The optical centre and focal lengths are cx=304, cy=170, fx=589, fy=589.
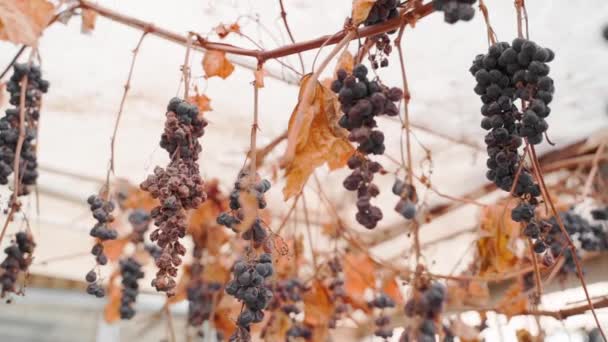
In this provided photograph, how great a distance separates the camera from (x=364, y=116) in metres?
0.69

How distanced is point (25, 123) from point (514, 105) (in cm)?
87

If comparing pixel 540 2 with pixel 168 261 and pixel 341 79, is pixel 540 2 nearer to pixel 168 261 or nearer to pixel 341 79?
pixel 341 79

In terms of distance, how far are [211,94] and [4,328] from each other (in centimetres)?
173

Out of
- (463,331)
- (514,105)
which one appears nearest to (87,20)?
(514,105)

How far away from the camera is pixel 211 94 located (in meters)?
2.00

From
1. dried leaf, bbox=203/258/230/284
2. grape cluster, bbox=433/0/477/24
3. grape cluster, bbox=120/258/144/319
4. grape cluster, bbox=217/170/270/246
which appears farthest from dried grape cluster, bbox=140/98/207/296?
dried leaf, bbox=203/258/230/284

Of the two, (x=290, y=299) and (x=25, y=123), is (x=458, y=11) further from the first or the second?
(x=290, y=299)

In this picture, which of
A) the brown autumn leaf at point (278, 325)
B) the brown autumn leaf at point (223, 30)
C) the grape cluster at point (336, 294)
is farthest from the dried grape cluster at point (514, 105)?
Result: the brown autumn leaf at point (278, 325)

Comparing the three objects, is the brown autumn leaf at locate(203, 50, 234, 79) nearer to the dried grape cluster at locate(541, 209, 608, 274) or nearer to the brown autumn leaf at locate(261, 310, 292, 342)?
the brown autumn leaf at locate(261, 310, 292, 342)

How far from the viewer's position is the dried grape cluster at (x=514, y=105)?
74cm

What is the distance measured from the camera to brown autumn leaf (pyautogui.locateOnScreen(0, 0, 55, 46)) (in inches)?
36.7

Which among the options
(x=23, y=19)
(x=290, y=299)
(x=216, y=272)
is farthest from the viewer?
(x=216, y=272)

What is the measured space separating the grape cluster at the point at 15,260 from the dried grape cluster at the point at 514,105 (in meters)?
0.90

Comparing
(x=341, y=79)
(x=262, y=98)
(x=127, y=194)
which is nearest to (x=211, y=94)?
(x=262, y=98)
